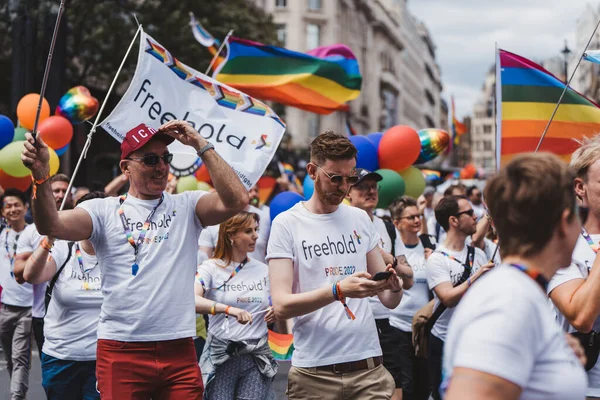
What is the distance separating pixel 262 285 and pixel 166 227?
179cm

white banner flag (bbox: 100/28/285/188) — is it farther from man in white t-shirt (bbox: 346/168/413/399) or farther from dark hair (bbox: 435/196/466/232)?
dark hair (bbox: 435/196/466/232)

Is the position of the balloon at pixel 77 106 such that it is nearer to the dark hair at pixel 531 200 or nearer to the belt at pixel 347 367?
the belt at pixel 347 367

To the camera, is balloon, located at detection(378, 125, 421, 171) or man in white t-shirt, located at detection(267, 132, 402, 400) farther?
balloon, located at detection(378, 125, 421, 171)

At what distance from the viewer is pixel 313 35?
62.5 meters

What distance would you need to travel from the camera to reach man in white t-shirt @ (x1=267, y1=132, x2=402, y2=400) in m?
4.24

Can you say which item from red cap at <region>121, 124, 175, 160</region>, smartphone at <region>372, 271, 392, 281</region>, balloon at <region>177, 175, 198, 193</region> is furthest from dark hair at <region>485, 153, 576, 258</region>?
balloon at <region>177, 175, 198, 193</region>

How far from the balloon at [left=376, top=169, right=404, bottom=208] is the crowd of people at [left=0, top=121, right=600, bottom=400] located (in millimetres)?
871

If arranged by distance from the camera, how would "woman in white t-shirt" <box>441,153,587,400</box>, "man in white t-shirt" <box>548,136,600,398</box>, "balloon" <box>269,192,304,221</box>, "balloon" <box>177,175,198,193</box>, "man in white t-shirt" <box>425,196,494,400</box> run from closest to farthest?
1. "woman in white t-shirt" <box>441,153,587,400</box>
2. "man in white t-shirt" <box>548,136,600,398</box>
3. "man in white t-shirt" <box>425,196,494,400</box>
4. "balloon" <box>269,192,304,221</box>
5. "balloon" <box>177,175,198,193</box>

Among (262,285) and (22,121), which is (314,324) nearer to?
(262,285)

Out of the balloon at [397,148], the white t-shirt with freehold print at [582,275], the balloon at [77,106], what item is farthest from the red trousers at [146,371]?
the balloon at [77,106]

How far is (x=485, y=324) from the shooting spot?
2062mm

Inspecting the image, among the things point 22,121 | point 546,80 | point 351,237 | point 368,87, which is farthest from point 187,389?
point 368,87

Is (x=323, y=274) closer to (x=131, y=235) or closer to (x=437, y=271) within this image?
(x=131, y=235)

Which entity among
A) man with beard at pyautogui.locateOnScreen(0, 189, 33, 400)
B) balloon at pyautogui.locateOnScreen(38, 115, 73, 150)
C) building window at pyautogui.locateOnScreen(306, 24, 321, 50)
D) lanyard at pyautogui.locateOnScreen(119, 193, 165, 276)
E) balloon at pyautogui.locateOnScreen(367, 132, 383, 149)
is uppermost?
building window at pyautogui.locateOnScreen(306, 24, 321, 50)
